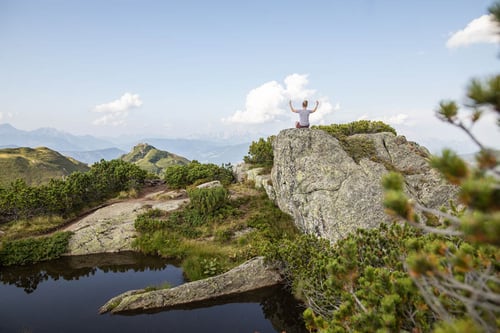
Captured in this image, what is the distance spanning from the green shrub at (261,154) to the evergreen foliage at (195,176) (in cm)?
315

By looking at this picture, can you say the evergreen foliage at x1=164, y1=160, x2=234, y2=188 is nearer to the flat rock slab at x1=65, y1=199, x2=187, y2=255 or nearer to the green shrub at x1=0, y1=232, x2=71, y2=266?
the flat rock slab at x1=65, y1=199, x2=187, y2=255

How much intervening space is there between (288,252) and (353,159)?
10.2 m

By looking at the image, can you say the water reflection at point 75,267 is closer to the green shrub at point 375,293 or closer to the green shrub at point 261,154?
the green shrub at point 375,293

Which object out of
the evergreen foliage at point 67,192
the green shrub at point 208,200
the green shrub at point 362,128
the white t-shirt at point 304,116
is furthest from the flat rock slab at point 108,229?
the green shrub at point 362,128

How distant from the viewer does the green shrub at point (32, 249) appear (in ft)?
64.1

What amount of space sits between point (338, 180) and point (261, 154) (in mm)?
13955

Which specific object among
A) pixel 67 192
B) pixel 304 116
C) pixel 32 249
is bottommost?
pixel 32 249

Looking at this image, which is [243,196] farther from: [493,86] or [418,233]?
[493,86]

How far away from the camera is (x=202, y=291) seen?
14852 mm

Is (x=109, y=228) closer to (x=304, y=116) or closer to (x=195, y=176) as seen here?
(x=195, y=176)

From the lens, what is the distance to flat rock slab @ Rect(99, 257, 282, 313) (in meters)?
13.8

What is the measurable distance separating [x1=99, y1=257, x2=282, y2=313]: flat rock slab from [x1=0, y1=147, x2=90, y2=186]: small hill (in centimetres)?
6768

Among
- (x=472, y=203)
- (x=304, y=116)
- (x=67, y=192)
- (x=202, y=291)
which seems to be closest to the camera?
(x=472, y=203)

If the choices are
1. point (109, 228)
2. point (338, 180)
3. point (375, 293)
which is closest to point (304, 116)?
point (338, 180)
